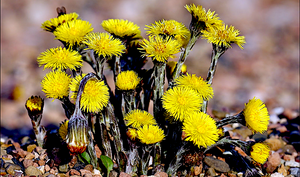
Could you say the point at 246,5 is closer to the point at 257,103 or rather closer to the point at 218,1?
the point at 218,1

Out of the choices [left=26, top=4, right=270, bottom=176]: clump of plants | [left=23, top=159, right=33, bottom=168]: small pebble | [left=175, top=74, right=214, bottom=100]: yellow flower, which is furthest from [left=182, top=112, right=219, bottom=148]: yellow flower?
[left=23, top=159, right=33, bottom=168]: small pebble

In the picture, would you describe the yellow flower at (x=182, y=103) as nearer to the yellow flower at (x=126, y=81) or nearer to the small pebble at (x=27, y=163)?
→ the yellow flower at (x=126, y=81)

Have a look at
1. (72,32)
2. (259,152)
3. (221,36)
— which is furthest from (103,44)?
(259,152)

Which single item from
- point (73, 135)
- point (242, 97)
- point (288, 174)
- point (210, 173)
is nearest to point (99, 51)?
point (73, 135)

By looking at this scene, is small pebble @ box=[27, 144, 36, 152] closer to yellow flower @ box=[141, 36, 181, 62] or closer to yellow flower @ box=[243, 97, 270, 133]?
yellow flower @ box=[141, 36, 181, 62]

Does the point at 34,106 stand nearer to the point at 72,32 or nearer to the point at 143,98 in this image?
the point at 72,32

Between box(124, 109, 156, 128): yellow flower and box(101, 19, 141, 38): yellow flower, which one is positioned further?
box(101, 19, 141, 38): yellow flower
